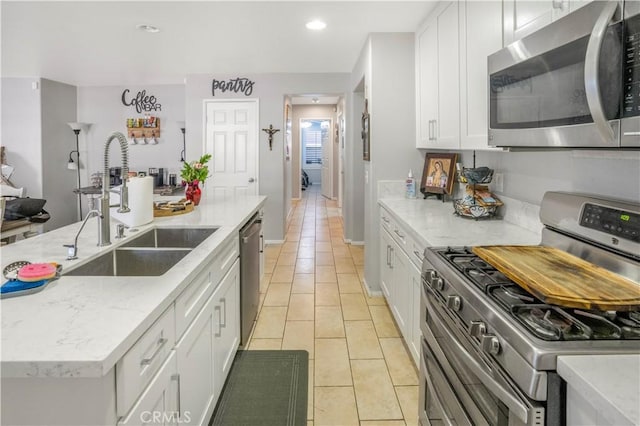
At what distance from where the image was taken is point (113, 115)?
22.9 feet

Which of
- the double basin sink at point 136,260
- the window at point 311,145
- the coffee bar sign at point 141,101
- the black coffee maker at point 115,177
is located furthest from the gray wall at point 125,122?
the window at point 311,145

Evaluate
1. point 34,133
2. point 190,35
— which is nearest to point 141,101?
point 34,133

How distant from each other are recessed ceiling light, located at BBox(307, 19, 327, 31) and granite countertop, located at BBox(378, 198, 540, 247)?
175 centimetres

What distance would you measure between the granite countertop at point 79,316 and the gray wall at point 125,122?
5493 mm

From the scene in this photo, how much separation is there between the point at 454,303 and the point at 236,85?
5281 millimetres

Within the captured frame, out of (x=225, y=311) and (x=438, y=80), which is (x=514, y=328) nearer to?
(x=225, y=311)

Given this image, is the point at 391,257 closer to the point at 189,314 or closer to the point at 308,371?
the point at 308,371

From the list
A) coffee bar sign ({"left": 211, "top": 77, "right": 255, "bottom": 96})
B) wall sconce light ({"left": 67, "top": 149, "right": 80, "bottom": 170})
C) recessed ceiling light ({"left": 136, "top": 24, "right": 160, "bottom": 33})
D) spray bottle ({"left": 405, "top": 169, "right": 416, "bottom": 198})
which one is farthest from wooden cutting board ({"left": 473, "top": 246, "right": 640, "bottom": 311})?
wall sconce light ({"left": 67, "top": 149, "right": 80, "bottom": 170})

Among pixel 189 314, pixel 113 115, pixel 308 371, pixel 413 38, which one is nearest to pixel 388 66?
pixel 413 38

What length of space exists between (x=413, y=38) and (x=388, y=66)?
0.33 m

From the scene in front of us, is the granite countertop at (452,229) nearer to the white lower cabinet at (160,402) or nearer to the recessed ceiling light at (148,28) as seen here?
the white lower cabinet at (160,402)

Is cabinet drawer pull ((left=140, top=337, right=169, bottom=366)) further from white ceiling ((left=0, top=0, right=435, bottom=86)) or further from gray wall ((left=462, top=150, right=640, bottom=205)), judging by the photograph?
white ceiling ((left=0, top=0, right=435, bottom=86))

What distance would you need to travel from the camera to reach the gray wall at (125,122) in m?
6.91

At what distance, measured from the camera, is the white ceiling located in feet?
10.6
